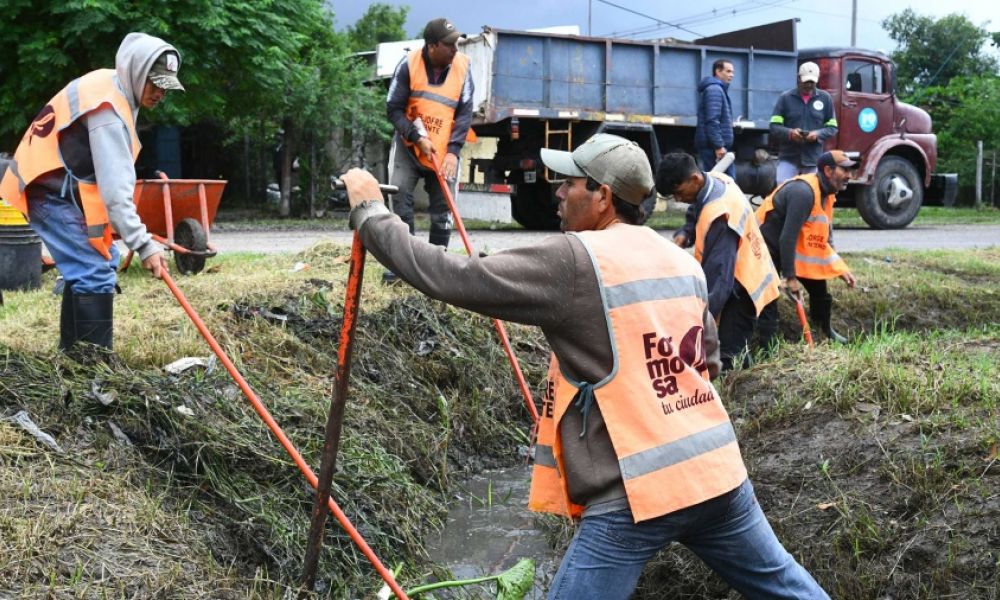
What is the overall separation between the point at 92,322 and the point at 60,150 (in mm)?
787

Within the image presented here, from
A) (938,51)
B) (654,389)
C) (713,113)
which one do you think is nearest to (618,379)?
(654,389)

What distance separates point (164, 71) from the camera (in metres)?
4.72

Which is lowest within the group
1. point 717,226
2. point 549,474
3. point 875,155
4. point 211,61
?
point 549,474

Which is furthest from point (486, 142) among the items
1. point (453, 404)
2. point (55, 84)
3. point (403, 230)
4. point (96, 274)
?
point (403, 230)

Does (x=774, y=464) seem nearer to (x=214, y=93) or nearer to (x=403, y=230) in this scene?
(x=403, y=230)

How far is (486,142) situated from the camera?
47.6ft

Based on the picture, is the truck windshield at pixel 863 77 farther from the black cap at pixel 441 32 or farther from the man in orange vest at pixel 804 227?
the black cap at pixel 441 32

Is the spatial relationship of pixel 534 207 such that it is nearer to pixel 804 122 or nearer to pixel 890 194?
pixel 890 194

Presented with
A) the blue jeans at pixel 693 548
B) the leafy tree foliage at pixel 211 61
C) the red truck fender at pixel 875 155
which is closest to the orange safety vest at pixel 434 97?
the blue jeans at pixel 693 548

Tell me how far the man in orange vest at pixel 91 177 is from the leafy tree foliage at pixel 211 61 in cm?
1012

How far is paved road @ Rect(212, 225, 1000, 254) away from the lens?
12023 millimetres

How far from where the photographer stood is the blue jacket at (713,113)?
33.2ft

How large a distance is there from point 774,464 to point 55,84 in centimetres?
1335

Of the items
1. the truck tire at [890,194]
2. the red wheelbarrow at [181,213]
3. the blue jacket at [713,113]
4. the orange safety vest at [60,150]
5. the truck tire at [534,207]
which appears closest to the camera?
the orange safety vest at [60,150]
